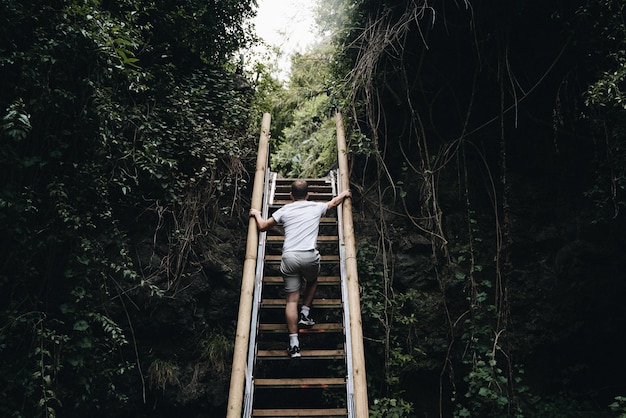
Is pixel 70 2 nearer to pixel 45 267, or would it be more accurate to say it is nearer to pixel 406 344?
pixel 45 267

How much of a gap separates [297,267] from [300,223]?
1.24ft

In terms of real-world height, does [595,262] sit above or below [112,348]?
above

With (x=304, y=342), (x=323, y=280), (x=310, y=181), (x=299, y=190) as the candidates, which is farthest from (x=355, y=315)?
(x=310, y=181)

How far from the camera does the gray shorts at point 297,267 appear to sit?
3619mm

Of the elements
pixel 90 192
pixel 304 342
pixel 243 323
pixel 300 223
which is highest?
pixel 90 192

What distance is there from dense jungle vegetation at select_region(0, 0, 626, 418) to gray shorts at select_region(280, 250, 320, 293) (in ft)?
4.21

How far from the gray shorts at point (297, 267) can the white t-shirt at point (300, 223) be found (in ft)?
0.17

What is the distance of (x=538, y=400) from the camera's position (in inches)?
180

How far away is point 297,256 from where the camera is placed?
11.9 ft

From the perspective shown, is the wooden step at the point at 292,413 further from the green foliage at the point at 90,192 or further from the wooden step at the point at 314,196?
the wooden step at the point at 314,196

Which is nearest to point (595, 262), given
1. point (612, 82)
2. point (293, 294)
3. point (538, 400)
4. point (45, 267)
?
point (538, 400)

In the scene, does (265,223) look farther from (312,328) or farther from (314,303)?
(312,328)

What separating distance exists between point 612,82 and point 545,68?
154cm

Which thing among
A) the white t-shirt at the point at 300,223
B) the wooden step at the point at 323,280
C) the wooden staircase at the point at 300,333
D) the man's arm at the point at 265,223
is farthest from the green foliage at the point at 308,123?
the wooden step at the point at 323,280
